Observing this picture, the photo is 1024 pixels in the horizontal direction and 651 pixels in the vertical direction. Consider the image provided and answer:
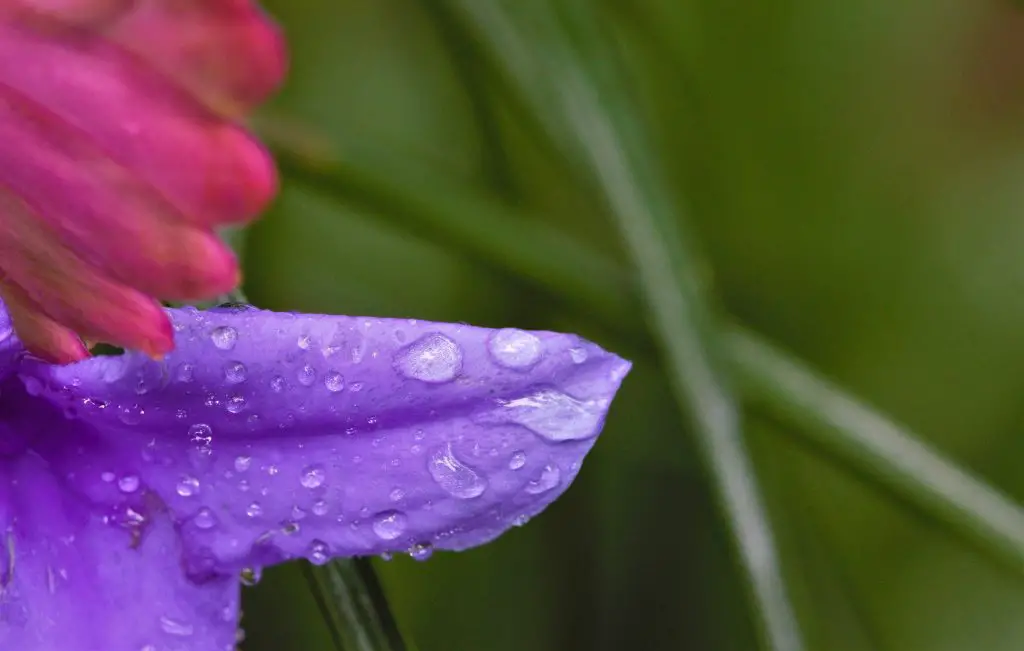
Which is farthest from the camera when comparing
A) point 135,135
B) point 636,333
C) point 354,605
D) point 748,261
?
point 748,261

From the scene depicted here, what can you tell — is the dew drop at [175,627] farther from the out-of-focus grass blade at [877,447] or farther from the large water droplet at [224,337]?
the out-of-focus grass blade at [877,447]

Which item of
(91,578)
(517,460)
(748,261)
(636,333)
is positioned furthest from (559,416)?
(748,261)

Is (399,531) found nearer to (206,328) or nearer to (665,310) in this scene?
(206,328)

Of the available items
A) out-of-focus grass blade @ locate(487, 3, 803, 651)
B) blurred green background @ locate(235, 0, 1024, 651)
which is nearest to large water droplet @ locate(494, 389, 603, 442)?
out-of-focus grass blade @ locate(487, 3, 803, 651)

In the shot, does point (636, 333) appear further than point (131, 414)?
Yes

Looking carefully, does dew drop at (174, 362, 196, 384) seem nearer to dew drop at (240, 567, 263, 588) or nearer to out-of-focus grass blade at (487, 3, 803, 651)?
dew drop at (240, 567, 263, 588)

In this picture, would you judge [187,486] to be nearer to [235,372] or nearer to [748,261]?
[235,372]
